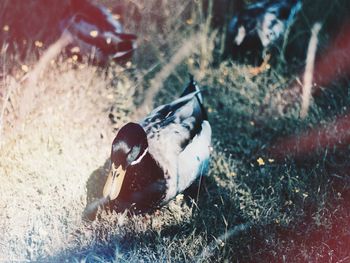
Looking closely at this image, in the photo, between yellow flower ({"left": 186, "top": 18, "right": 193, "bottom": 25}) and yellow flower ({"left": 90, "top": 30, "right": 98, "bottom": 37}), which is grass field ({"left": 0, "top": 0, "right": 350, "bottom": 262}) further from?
yellow flower ({"left": 90, "top": 30, "right": 98, "bottom": 37})

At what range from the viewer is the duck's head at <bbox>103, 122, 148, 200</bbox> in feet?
8.73

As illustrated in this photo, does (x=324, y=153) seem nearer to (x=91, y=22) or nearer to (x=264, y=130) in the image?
(x=264, y=130)

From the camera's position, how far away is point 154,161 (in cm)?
284

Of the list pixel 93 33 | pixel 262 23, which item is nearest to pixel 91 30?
pixel 93 33

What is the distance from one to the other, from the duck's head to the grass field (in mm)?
226

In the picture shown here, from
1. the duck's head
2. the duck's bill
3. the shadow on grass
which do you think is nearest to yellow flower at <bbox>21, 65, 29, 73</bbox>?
the shadow on grass

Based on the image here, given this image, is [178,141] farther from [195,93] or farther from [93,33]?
[93,33]

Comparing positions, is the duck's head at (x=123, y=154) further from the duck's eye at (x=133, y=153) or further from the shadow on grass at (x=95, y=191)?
the shadow on grass at (x=95, y=191)

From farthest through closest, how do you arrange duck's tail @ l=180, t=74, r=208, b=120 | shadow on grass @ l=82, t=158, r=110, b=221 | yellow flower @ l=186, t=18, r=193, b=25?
yellow flower @ l=186, t=18, r=193, b=25
duck's tail @ l=180, t=74, r=208, b=120
shadow on grass @ l=82, t=158, r=110, b=221

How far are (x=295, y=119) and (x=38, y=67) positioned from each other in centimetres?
191

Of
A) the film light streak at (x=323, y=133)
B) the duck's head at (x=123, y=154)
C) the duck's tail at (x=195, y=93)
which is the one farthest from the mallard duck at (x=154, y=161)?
the film light streak at (x=323, y=133)

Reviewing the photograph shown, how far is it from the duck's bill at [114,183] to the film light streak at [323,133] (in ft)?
3.97

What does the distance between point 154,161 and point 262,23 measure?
5.67 ft

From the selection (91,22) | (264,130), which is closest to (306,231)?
(264,130)
